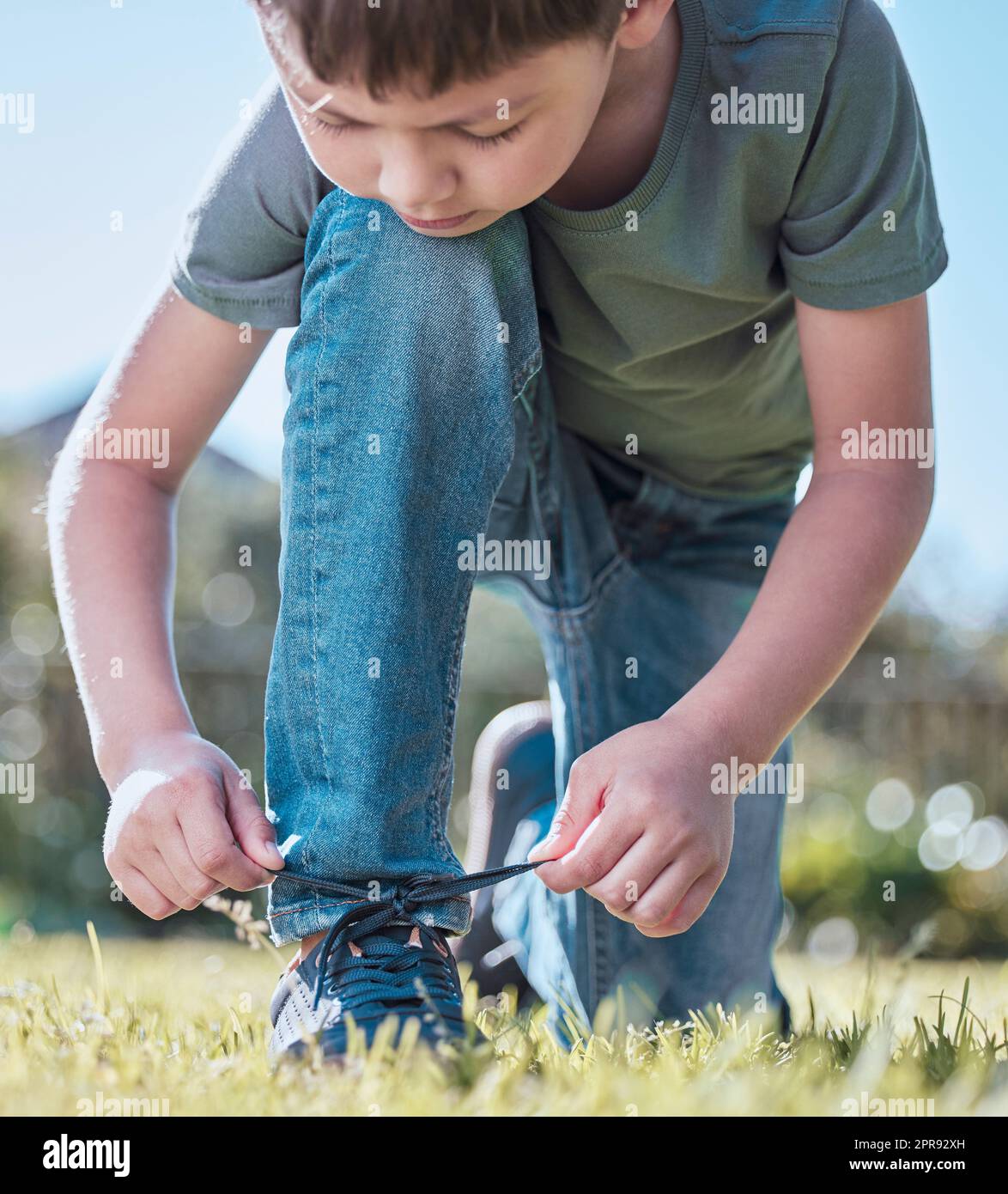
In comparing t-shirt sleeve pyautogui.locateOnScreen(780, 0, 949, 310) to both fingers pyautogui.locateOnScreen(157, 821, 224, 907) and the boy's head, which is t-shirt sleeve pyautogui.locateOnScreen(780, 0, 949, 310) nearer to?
the boy's head

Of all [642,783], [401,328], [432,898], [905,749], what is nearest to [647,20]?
[401,328]

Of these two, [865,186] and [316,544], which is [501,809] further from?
[865,186]

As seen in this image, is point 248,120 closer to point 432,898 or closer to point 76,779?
point 432,898

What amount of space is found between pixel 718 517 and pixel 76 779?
5.26 metres

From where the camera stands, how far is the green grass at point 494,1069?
878 mm

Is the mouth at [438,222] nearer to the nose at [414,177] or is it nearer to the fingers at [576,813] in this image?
the nose at [414,177]

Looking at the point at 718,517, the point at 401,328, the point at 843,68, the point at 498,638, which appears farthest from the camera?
the point at 498,638

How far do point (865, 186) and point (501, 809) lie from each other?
3.57 ft

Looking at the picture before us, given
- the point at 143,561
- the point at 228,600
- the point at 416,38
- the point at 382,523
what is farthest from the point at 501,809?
the point at 228,600

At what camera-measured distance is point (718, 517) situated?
194 cm

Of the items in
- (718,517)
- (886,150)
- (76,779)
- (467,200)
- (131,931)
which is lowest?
(131,931)

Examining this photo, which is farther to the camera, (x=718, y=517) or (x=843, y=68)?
(x=718, y=517)

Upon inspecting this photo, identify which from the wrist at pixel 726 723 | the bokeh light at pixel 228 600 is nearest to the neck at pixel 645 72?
the wrist at pixel 726 723

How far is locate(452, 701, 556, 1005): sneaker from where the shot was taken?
1975mm
